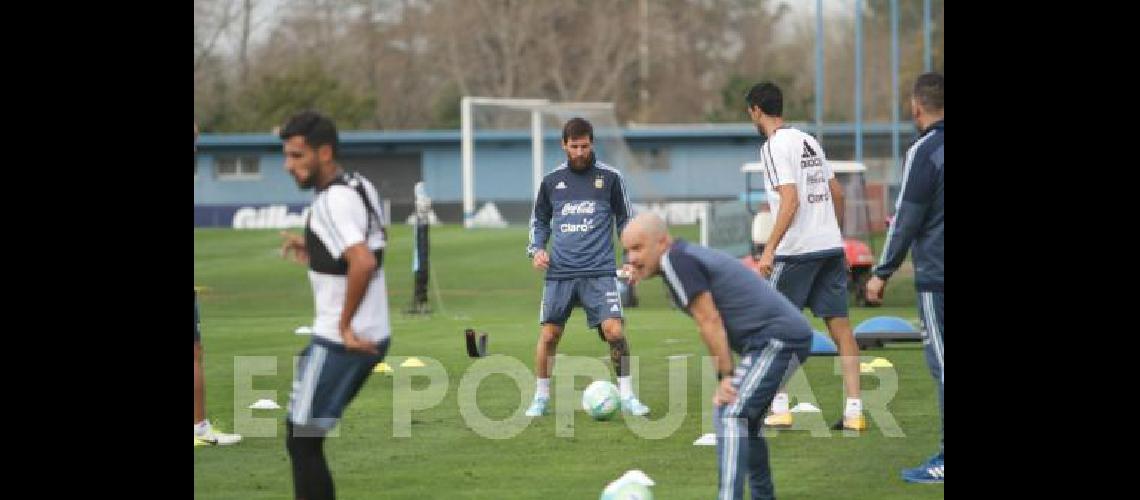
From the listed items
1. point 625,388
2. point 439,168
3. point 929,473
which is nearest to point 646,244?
point 929,473

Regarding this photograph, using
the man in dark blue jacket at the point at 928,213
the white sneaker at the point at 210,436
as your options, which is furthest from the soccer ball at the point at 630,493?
the white sneaker at the point at 210,436

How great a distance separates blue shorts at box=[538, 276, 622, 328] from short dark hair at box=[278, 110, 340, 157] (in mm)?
4669

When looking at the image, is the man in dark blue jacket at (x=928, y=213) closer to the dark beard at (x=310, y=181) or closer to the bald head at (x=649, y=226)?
the bald head at (x=649, y=226)

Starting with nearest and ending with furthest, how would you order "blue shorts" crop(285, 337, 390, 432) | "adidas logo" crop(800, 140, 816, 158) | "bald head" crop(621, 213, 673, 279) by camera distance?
1. "blue shorts" crop(285, 337, 390, 432)
2. "bald head" crop(621, 213, 673, 279)
3. "adidas logo" crop(800, 140, 816, 158)

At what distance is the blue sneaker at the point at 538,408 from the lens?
1295 centimetres

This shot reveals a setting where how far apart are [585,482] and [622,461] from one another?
2.58 feet

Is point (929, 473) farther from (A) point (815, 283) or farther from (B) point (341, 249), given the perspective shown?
(B) point (341, 249)

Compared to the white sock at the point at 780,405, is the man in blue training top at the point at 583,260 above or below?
above

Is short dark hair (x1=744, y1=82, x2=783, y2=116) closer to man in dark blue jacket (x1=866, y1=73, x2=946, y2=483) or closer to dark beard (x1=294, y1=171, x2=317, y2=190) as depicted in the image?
man in dark blue jacket (x1=866, y1=73, x2=946, y2=483)

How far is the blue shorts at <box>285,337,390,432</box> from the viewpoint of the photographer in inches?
334

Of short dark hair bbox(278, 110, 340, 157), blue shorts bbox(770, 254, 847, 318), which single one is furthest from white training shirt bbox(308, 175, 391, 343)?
blue shorts bbox(770, 254, 847, 318)

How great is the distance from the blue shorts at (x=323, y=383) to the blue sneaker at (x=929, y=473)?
3.41m

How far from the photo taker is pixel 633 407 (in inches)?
513

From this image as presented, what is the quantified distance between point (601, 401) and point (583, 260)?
43.8 inches
